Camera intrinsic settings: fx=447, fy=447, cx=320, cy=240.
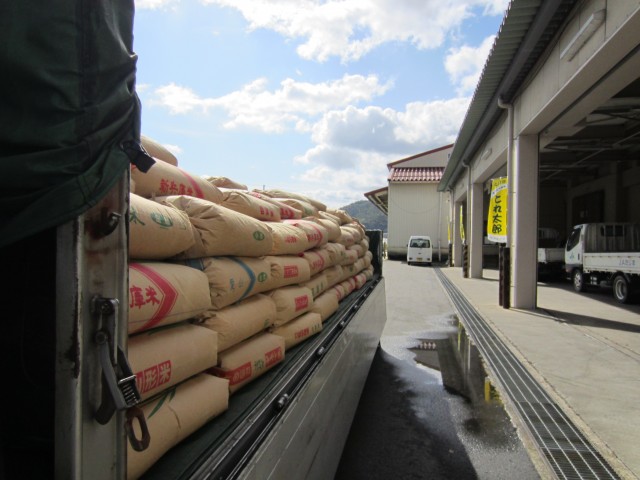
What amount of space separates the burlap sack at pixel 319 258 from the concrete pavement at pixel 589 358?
2569 mm

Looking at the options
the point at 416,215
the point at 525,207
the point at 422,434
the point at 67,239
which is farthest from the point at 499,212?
the point at 416,215

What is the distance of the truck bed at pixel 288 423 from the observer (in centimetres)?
146

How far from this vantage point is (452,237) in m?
24.9

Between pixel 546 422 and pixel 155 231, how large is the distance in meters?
3.90

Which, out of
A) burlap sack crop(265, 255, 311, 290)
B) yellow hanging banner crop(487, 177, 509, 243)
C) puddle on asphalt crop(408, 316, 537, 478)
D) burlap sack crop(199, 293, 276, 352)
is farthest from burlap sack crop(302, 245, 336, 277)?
yellow hanging banner crop(487, 177, 509, 243)

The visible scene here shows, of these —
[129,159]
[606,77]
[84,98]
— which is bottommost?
[129,159]

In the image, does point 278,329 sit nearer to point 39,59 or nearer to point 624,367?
point 39,59

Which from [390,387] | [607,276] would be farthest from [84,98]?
[607,276]

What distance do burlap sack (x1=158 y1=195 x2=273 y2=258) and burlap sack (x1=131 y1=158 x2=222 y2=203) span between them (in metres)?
0.16

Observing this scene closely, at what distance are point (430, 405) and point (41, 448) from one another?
13.2 ft

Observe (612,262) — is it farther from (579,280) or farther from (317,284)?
(317,284)

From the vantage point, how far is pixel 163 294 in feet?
5.23

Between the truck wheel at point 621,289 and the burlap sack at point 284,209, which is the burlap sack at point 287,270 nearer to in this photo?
the burlap sack at point 284,209

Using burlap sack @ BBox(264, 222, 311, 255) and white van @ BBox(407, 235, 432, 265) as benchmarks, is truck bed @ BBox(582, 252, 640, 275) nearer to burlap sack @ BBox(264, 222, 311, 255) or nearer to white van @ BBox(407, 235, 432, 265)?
burlap sack @ BBox(264, 222, 311, 255)
